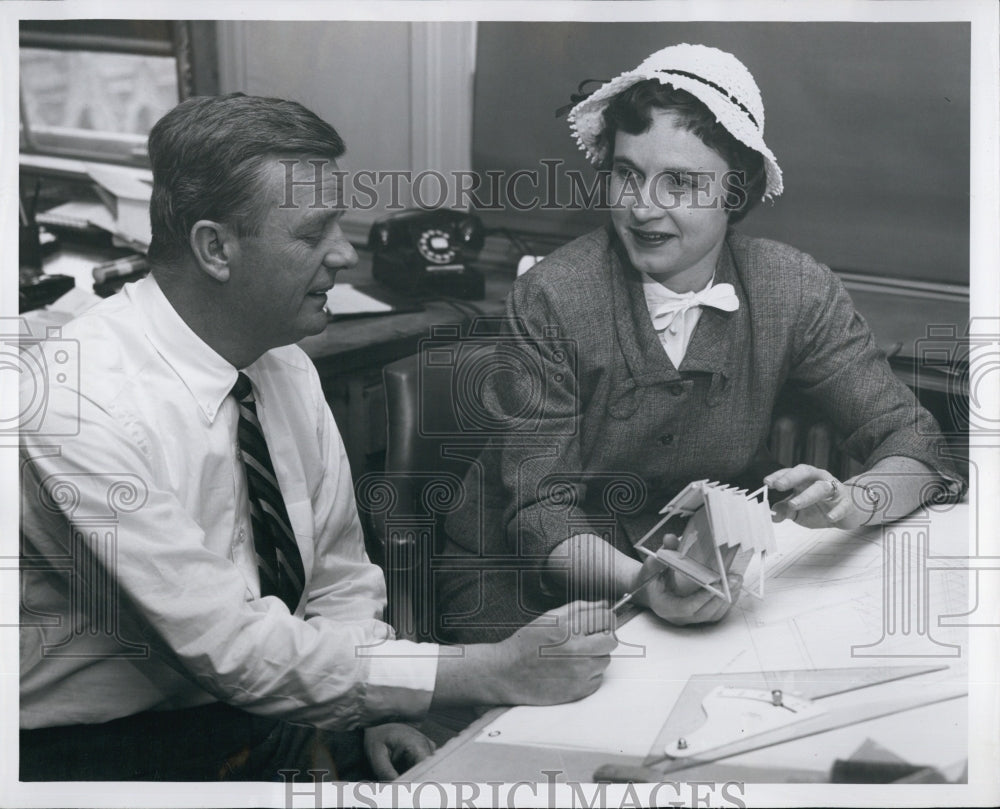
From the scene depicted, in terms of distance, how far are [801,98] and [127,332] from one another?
1.28 metres

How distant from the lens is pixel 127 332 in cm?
187

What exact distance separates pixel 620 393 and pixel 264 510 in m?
0.67

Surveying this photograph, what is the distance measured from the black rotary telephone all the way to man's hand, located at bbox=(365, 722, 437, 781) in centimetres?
80

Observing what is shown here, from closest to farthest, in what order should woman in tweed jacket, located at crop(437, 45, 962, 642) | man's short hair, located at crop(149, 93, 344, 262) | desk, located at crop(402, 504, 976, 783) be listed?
desk, located at crop(402, 504, 976, 783), man's short hair, located at crop(149, 93, 344, 262), woman in tweed jacket, located at crop(437, 45, 962, 642)

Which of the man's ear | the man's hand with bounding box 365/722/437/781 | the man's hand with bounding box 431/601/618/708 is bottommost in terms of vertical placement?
the man's hand with bounding box 365/722/437/781

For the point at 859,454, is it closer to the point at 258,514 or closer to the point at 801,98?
the point at 801,98

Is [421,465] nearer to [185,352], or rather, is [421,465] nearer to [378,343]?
[378,343]

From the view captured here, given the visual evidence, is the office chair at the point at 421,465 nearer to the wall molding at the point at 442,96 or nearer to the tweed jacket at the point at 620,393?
the tweed jacket at the point at 620,393

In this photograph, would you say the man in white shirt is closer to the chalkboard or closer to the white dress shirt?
the white dress shirt

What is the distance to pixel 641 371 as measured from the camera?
6.45 feet

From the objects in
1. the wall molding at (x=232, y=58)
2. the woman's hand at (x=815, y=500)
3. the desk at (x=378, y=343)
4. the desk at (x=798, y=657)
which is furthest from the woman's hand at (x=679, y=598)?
the wall molding at (x=232, y=58)

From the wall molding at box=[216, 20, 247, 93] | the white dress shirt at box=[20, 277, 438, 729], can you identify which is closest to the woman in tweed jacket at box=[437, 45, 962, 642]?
the white dress shirt at box=[20, 277, 438, 729]

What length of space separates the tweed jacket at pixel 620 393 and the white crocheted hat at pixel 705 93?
16 centimetres

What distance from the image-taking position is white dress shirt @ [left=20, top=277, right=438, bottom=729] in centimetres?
181
